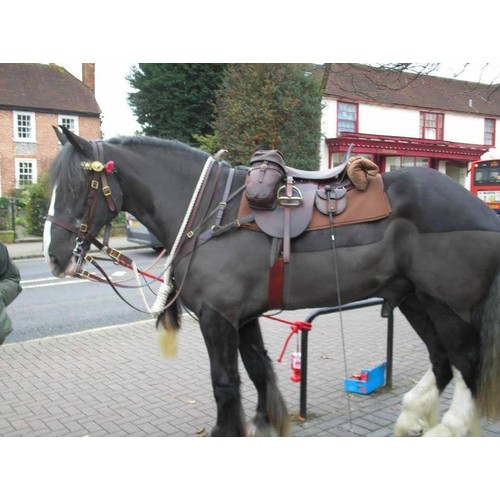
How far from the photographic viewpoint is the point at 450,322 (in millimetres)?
2725

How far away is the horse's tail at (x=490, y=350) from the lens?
8.73 feet

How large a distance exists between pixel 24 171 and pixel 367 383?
27.2 m

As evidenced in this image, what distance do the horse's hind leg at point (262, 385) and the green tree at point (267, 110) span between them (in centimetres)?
1142

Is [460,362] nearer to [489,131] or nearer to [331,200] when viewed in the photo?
[331,200]

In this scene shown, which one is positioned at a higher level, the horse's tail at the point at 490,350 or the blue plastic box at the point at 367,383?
the horse's tail at the point at 490,350

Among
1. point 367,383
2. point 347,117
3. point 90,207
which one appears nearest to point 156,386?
point 367,383

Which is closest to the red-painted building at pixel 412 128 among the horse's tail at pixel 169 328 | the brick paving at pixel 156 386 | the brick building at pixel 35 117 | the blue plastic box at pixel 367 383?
the brick building at pixel 35 117

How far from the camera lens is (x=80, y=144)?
270 centimetres

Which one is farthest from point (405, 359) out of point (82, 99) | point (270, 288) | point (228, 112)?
point (82, 99)

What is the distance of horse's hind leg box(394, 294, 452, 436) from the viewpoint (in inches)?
125

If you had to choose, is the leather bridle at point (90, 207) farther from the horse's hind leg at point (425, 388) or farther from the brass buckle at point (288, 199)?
the horse's hind leg at point (425, 388)

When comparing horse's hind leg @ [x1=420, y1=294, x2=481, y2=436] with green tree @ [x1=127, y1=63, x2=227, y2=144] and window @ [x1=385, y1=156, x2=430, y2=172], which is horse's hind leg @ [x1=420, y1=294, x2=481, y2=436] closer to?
green tree @ [x1=127, y1=63, x2=227, y2=144]

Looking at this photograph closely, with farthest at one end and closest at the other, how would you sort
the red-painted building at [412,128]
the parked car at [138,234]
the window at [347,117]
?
the window at [347,117], the red-painted building at [412,128], the parked car at [138,234]

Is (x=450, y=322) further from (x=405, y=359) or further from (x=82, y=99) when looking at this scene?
(x=82, y=99)
